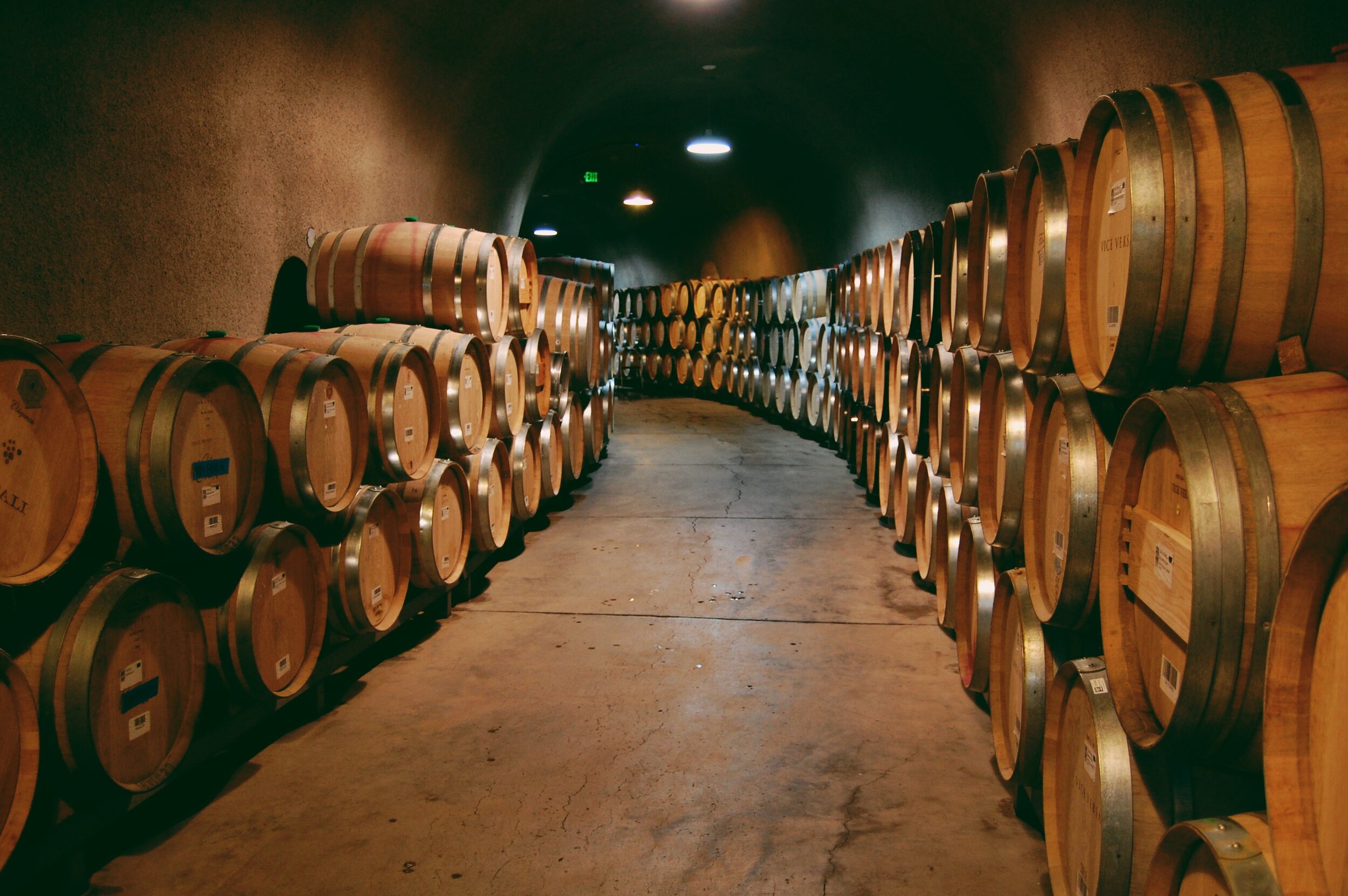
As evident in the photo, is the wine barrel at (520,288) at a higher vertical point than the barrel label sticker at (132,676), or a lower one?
higher

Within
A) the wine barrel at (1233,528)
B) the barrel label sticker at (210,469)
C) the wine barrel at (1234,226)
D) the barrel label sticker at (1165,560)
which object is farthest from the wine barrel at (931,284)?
the barrel label sticker at (210,469)

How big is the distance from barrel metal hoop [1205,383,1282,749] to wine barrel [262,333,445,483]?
3.27m

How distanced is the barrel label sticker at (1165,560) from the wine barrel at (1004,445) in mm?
1054

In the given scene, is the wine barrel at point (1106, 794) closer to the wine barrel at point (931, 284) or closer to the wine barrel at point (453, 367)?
the wine barrel at point (931, 284)

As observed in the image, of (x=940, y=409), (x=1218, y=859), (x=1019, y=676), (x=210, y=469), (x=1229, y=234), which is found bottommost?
(x=1019, y=676)

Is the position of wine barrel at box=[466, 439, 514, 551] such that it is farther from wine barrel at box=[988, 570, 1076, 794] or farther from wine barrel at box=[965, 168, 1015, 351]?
wine barrel at box=[988, 570, 1076, 794]

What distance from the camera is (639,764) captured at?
3104 millimetres

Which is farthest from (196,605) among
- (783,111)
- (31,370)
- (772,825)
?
(783,111)

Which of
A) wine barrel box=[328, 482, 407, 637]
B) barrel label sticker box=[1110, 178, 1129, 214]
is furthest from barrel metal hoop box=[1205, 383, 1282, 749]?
wine barrel box=[328, 482, 407, 637]

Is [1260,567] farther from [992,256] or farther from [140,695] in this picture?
[140,695]

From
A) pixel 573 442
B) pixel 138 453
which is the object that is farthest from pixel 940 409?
pixel 573 442

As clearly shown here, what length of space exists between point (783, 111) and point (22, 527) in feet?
37.7

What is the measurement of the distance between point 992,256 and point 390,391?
2656 millimetres

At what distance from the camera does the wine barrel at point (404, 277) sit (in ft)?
16.4
